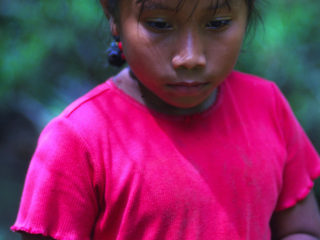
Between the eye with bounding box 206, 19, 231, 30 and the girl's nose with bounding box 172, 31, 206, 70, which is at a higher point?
the eye with bounding box 206, 19, 231, 30

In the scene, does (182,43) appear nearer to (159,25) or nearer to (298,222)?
(159,25)

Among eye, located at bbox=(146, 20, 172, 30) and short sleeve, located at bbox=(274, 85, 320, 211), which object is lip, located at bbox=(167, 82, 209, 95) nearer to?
eye, located at bbox=(146, 20, 172, 30)

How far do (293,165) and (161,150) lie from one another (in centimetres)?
45

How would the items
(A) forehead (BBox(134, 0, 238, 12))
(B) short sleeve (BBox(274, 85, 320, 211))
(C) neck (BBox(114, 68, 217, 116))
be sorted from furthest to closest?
(B) short sleeve (BBox(274, 85, 320, 211))
(C) neck (BBox(114, 68, 217, 116))
(A) forehead (BBox(134, 0, 238, 12))

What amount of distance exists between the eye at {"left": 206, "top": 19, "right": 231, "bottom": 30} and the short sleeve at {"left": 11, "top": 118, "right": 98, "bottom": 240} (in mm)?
411

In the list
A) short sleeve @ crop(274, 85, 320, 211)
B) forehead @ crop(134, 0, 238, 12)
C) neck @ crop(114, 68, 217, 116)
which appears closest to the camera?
forehead @ crop(134, 0, 238, 12)

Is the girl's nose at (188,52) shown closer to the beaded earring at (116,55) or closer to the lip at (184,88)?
the lip at (184,88)

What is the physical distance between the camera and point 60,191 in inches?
39.8

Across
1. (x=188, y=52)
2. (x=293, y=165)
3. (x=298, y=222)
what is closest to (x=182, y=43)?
(x=188, y=52)

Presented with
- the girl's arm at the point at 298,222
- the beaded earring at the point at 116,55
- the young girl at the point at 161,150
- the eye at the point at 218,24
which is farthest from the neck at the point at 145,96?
the girl's arm at the point at 298,222

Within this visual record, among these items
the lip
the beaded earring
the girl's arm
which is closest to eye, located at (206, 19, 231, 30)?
the lip

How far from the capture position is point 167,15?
98 centimetres

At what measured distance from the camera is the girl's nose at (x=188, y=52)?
977 millimetres

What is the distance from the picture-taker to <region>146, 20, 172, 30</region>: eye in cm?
99
